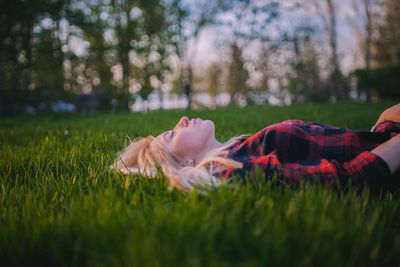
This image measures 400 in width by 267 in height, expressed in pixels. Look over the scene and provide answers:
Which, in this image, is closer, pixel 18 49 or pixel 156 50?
pixel 18 49

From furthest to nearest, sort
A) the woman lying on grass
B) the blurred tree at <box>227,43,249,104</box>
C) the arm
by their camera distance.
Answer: the blurred tree at <box>227,43,249,104</box>
the arm
the woman lying on grass

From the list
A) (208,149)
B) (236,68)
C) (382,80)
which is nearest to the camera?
(208,149)

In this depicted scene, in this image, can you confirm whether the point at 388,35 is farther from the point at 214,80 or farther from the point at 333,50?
the point at 214,80

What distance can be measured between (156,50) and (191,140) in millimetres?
21317

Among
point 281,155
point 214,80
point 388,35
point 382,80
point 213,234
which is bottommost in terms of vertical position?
Answer: point 213,234

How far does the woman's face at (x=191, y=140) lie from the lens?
92.7 inches

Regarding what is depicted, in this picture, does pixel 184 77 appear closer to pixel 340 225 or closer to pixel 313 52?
pixel 313 52

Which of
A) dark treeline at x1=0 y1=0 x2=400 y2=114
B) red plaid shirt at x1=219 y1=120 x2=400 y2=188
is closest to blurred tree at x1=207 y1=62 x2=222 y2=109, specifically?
dark treeline at x1=0 y1=0 x2=400 y2=114

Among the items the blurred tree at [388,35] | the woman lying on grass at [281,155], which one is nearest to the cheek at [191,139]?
the woman lying on grass at [281,155]

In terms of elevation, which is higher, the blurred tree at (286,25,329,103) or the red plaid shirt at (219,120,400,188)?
the blurred tree at (286,25,329,103)

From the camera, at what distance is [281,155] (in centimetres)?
203

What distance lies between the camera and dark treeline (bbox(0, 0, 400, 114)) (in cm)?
1279

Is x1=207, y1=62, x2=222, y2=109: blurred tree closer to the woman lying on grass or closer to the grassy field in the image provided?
the woman lying on grass

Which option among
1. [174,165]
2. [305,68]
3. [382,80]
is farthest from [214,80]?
[174,165]
